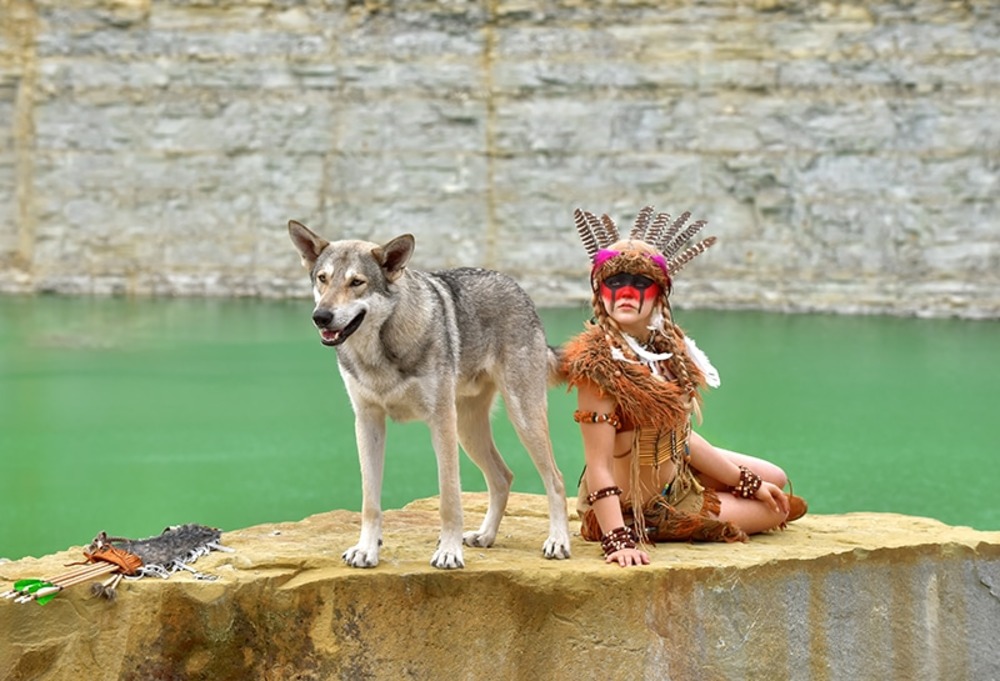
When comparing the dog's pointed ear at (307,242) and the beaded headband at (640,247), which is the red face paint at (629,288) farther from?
the dog's pointed ear at (307,242)

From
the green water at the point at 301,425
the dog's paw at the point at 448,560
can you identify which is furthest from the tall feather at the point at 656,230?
the green water at the point at 301,425

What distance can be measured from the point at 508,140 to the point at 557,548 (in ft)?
53.8

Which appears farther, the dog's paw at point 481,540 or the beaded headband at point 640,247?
the dog's paw at point 481,540

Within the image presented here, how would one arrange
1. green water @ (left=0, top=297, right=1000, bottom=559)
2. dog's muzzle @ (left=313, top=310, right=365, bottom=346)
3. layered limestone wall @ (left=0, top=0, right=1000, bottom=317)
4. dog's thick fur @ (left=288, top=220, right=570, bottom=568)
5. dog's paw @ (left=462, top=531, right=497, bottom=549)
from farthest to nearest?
layered limestone wall @ (left=0, top=0, right=1000, bottom=317) < green water @ (left=0, top=297, right=1000, bottom=559) < dog's paw @ (left=462, top=531, right=497, bottom=549) < dog's thick fur @ (left=288, top=220, right=570, bottom=568) < dog's muzzle @ (left=313, top=310, right=365, bottom=346)

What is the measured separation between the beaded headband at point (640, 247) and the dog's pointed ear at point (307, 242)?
3.12 ft

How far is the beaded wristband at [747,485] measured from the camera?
5082 mm

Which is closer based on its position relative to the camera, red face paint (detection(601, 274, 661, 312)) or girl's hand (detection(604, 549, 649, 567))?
girl's hand (detection(604, 549, 649, 567))

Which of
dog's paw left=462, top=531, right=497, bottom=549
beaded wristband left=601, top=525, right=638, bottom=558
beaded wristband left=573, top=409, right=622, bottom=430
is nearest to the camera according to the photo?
beaded wristband left=601, top=525, right=638, bottom=558

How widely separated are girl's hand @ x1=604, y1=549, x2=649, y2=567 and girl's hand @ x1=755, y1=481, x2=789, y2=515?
0.68m

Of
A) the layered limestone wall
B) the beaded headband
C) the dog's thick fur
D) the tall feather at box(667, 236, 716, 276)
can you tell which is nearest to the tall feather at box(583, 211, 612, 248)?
the beaded headband

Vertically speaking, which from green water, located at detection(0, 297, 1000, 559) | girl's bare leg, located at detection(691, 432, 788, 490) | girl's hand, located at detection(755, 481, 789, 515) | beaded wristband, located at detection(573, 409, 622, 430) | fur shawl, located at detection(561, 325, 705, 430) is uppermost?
fur shawl, located at detection(561, 325, 705, 430)

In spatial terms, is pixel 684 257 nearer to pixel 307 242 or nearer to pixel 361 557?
pixel 307 242

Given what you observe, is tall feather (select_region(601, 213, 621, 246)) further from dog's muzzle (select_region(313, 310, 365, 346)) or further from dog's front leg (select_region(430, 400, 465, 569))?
dog's muzzle (select_region(313, 310, 365, 346))

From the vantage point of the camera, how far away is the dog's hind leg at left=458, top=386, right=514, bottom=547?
500cm
